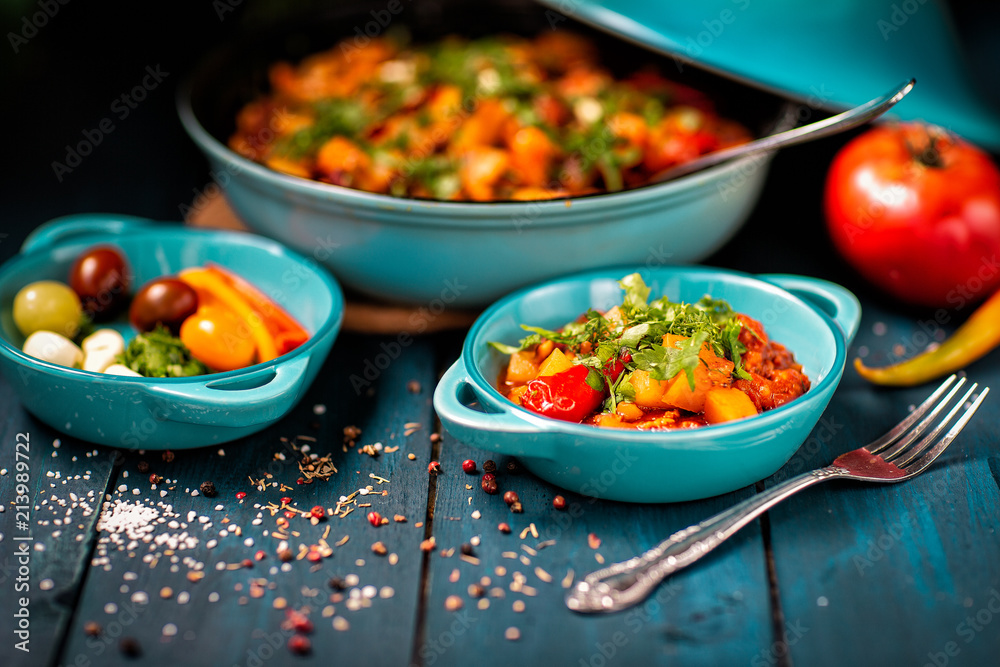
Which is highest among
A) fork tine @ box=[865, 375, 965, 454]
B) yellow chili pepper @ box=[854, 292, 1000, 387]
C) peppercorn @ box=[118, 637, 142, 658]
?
peppercorn @ box=[118, 637, 142, 658]

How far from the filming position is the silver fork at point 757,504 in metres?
1.33

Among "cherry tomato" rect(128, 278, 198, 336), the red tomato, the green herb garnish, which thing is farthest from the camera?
the red tomato

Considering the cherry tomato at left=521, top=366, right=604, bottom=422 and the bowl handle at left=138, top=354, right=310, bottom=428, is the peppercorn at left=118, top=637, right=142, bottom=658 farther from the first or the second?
the cherry tomato at left=521, top=366, right=604, bottom=422

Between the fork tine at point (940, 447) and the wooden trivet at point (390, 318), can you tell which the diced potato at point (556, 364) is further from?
the fork tine at point (940, 447)

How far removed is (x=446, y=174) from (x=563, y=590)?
108 cm

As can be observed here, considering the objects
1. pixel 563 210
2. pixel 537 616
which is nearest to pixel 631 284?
pixel 563 210

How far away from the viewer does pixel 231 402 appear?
1.50 metres

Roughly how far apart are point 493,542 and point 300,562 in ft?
1.01

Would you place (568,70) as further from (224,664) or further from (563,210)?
(224,664)

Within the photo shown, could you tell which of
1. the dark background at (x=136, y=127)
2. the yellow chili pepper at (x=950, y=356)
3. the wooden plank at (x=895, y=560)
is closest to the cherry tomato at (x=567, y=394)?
the wooden plank at (x=895, y=560)

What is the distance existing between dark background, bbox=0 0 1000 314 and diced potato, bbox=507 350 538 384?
2.83 feet

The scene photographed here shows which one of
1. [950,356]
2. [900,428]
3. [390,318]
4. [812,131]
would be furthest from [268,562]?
[950,356]

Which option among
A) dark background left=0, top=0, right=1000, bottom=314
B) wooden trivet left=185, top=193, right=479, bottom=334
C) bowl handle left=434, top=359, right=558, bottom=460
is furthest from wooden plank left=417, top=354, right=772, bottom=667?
dark background left=0, top=0, right=1000, bottom=314

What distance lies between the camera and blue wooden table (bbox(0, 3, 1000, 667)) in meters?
1.28
